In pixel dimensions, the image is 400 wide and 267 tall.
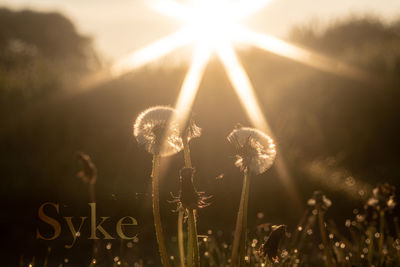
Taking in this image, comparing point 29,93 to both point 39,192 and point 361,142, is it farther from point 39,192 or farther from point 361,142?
point 361,142

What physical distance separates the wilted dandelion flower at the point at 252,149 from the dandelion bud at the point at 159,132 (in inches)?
8.7

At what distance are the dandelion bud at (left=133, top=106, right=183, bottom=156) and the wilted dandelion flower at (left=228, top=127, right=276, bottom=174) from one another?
0.22 m

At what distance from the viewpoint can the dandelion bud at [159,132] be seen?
183cm

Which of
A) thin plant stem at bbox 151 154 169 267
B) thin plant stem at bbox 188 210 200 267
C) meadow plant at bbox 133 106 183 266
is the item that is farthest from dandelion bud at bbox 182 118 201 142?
thin plant stem at bbox 188 210 200 267

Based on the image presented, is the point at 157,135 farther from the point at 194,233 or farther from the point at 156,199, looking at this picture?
the point at 194,233

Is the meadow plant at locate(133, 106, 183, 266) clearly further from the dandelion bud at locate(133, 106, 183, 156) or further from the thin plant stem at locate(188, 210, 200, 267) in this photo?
the thin plant stem at locate(188, 210, 200, 267)

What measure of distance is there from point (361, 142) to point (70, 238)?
4.50 metres

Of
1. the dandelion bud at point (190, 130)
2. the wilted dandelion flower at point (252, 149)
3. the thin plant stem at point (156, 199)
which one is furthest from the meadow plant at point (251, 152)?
the thin plant stem at point (156, 199)

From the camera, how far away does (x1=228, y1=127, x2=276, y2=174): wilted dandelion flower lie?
1739 millimetres

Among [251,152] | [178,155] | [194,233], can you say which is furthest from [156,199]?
[178,155]

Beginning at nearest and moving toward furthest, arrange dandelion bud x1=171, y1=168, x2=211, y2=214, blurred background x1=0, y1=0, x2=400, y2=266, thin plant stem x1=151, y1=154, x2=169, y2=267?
1. dandelion bud x1=171, y1=168, x2=211, y2=214
2. thin plant stem x1=151, y1=154, x2=169, y2=267
3. blurred background x1=0, y1=0, x2=400, y2=266

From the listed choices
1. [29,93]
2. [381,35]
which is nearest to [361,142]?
[29,93]

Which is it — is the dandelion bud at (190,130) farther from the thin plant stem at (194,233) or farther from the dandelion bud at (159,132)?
the thin plant stem at (194,233)

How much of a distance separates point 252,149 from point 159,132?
1.14 feet
